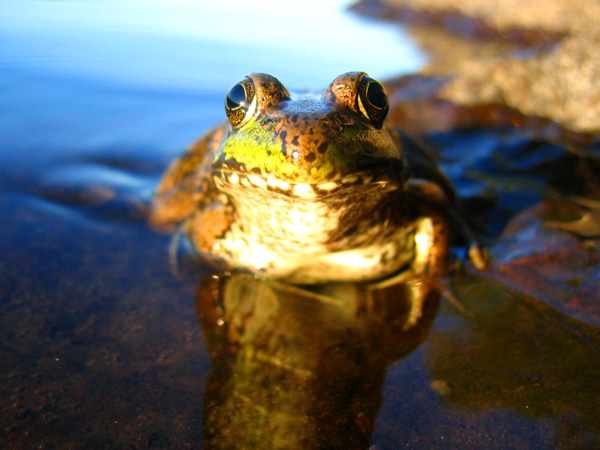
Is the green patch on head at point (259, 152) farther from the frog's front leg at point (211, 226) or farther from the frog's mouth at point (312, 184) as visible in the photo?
the frog's front leg at point (211, 226)

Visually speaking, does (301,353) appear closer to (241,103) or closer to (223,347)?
(223,347)

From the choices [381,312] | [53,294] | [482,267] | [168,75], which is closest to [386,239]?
[381,312]

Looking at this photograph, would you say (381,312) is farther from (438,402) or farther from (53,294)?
(53,294)

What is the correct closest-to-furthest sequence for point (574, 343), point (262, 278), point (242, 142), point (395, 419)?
point (395, 419) < point (242, 142) < point (574, 343) < point (262, 278)

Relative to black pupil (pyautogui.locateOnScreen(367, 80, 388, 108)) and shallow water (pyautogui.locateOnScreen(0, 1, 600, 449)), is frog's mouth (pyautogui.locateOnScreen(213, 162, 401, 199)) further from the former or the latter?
shallow water (pyautogui.locateOnScreen(0, 1, 600, 449))

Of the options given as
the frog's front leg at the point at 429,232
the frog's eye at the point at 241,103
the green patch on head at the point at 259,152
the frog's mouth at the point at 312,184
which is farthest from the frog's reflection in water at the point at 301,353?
the frog's eye at the point at 241,103

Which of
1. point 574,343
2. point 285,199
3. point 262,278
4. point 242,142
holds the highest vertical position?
point 242,142
